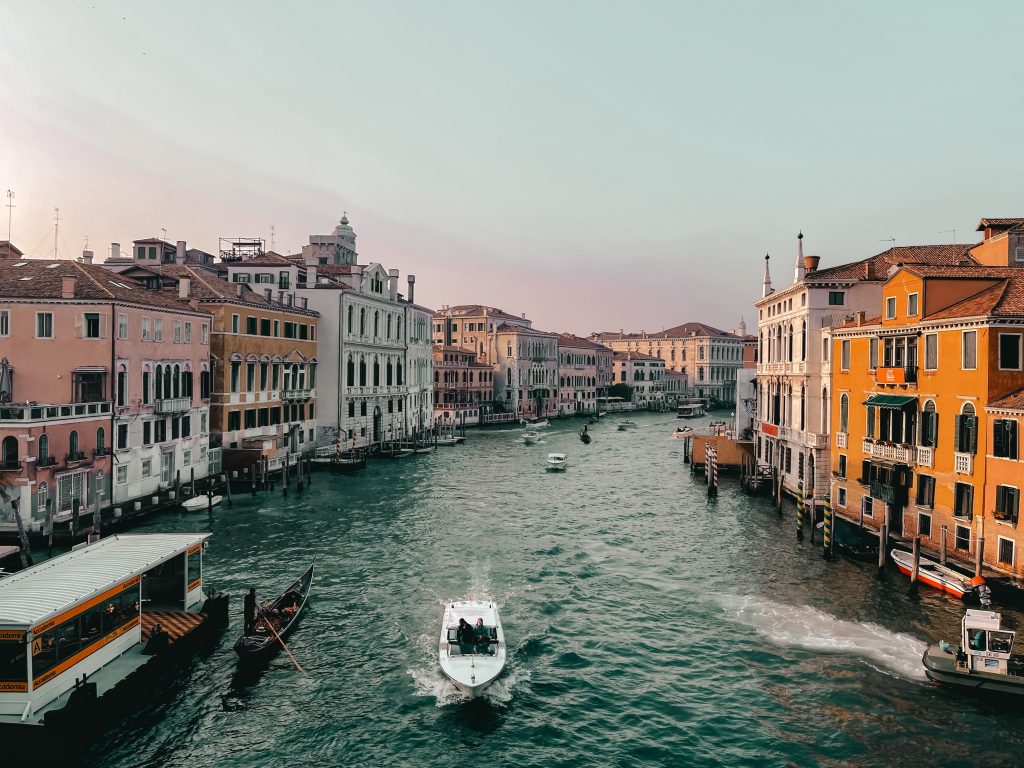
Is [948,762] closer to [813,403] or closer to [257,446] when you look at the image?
[813,403]

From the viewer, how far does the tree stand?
458ft

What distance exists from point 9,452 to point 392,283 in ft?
144

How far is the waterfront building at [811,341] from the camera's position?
37.1 metres

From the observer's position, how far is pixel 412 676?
1883 cm

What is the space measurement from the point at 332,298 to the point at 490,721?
45969 mm

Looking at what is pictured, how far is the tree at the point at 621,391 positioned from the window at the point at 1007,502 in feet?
382

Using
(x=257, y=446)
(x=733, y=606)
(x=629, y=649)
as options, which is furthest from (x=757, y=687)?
(x=257, y=446)

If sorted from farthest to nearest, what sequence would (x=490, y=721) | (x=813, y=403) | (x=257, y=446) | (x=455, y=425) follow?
(x=455, y=425)
(x=257, y=446)
(x=813, y=403)
(x=490, y=721)

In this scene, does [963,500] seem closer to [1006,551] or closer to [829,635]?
[1006,551]

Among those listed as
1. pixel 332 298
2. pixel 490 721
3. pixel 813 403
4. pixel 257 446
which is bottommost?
pixel 490 721

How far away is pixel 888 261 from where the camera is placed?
1580 inches

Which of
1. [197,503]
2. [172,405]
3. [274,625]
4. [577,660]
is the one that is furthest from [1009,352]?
[172,405]

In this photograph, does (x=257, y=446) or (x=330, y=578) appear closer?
(x=330, y=578)

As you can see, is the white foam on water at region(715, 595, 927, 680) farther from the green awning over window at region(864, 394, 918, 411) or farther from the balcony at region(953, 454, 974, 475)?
the green awning over window at region(864, 394, 918, 411)
